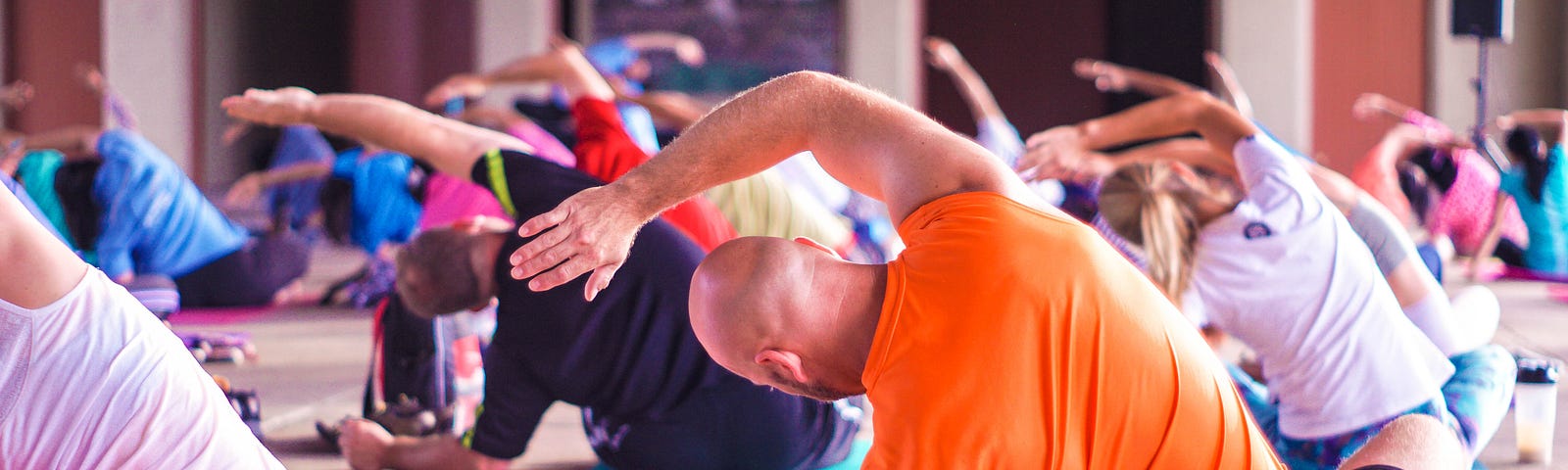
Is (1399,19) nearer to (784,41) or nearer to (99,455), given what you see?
(784,41)

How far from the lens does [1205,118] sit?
2217 mm

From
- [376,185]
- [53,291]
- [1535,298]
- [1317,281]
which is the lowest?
[1535,298]

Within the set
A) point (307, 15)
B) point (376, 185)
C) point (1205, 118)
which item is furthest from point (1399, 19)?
point (307, 15)

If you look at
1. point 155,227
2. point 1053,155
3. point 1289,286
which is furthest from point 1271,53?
point 1053,155

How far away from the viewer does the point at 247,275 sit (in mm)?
5113

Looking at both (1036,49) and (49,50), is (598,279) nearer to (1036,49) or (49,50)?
(49,50)

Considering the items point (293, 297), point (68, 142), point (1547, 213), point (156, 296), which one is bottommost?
point (293, 297)

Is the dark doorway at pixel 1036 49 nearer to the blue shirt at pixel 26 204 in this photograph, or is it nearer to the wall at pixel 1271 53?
the wall at pixel 1271 53

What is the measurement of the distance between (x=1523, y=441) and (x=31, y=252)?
2.57 m

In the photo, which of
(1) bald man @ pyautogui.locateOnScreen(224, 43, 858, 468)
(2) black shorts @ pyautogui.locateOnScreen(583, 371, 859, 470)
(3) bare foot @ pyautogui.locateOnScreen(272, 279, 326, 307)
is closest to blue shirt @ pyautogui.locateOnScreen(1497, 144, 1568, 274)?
(2) black shorts @ pyautogui.locateOnScreen(583, 371, 859, 470)

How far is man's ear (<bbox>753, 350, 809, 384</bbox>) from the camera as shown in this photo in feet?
4.00

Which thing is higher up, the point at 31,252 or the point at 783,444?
the point at 31,252

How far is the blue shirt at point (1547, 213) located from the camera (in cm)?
516

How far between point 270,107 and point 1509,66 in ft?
34.6
